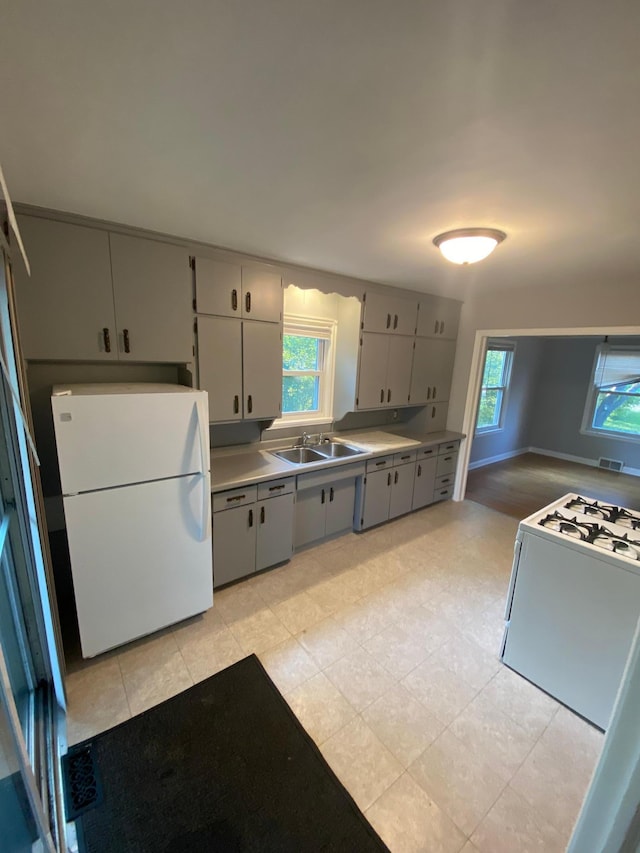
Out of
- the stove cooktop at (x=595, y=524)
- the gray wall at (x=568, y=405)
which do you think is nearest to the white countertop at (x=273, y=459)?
the stove cooktop at (x=595, y=524)

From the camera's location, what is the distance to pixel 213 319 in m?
2.44

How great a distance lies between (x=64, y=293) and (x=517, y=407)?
6.61 metres

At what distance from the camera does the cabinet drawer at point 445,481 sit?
4114 mm

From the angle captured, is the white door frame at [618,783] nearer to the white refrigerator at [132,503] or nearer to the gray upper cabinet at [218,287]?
the white refrigerator at [132,503]

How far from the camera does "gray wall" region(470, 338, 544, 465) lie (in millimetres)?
5854

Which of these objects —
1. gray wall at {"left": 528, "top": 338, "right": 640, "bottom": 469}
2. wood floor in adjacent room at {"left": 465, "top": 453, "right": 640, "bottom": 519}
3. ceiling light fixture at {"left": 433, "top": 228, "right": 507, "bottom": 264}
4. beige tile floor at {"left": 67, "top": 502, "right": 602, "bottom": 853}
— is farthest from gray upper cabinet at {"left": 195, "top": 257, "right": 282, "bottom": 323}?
gray wall at {"left": 528, "top": 338, "right": 640, "bottom": 469}

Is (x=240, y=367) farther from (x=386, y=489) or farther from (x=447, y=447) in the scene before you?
(x=447, y=447)

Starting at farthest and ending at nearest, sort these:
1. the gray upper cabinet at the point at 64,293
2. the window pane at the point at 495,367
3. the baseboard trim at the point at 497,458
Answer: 1. the baseboard trim at the point at 497,458
2. the window pane at the point at 495,367
3. the gray upper cabinet at the point at 64,293

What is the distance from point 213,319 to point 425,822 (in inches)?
110

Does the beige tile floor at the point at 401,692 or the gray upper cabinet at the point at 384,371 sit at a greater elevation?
the gray upper cabinet at the point at 384,371

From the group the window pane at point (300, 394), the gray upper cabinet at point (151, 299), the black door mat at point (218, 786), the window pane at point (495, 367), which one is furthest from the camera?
the window pane at point (495, 367)

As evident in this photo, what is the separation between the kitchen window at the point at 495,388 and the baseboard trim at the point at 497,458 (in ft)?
1.71

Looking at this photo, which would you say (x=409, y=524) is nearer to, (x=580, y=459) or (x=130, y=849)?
(x=130, y=849)

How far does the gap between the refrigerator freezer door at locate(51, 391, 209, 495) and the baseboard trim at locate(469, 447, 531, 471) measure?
4917mm
